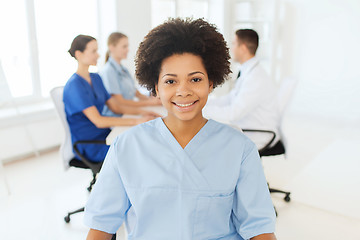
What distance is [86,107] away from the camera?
77.3 inches

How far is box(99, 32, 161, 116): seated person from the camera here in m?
2.69

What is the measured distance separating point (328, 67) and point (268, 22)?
3.66 feet

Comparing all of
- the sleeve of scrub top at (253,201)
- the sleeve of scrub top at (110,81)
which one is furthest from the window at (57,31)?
the sleeve of scrub top at (253,201)

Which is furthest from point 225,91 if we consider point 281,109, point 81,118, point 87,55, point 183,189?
point 183,189

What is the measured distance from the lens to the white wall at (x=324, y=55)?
4457 mm

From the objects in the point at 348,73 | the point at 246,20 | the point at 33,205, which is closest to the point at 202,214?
the point at 33,205

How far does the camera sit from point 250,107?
7.08 feet

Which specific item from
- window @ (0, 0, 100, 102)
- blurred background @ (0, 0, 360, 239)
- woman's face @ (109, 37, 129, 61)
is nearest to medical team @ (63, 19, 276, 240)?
blurred background @ (0, 0, 360, 239)

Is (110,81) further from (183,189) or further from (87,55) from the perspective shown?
(183,189)

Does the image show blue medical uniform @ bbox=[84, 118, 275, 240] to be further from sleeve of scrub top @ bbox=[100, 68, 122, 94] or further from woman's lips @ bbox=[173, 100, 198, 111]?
sleeve of scrub top @ bbox=[100, 68, 122, 94]

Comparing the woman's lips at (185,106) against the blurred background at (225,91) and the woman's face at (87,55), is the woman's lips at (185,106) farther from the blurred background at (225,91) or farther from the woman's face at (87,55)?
the woman's face at (87,55)

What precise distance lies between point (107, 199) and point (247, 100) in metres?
1.40

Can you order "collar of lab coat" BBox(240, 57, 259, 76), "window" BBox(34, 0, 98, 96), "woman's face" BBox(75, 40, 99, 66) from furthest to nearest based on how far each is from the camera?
"window" BBox(34, 0, 98, 96)
"collar of lab coat" BBox(240, 57, 259, 76)
"woman's face" BBox(75, 40, 99, 66)

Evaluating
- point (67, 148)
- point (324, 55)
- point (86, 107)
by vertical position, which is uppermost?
point (324, 55)
